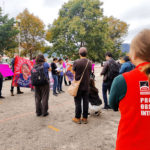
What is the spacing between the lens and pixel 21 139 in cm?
318

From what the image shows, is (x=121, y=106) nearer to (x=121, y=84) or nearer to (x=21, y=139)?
(x=121, y=84)

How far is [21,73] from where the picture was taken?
7387 mm

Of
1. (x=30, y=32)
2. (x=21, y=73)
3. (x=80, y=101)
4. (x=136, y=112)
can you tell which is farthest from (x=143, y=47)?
(x=30, y=32)

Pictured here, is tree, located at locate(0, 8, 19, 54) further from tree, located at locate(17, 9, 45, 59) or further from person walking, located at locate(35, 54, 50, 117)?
person walking, located at locate(35, 54, 50, 117)

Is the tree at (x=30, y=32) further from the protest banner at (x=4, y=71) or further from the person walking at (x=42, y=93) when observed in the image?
the person walking at (x=42, y=93)

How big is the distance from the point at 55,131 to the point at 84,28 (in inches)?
943

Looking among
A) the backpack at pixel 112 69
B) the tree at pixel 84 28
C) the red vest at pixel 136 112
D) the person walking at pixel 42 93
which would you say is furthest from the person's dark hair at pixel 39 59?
the tree at pixel 84 28

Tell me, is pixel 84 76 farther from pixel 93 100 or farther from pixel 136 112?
pixel 136 112

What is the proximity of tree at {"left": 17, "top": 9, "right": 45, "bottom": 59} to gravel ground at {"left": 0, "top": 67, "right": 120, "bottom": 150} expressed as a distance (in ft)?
90.4

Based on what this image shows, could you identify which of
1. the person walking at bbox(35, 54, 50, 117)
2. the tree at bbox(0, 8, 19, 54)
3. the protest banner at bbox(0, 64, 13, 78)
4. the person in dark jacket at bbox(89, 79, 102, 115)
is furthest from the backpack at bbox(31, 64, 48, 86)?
the tree at bbox(0, 8, 19, 54)

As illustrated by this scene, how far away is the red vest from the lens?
125cm

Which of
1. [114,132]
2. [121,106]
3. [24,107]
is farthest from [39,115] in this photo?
[121,106]

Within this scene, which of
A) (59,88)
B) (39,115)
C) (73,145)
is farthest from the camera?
(59,88)

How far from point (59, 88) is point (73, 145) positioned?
5.52 meters
